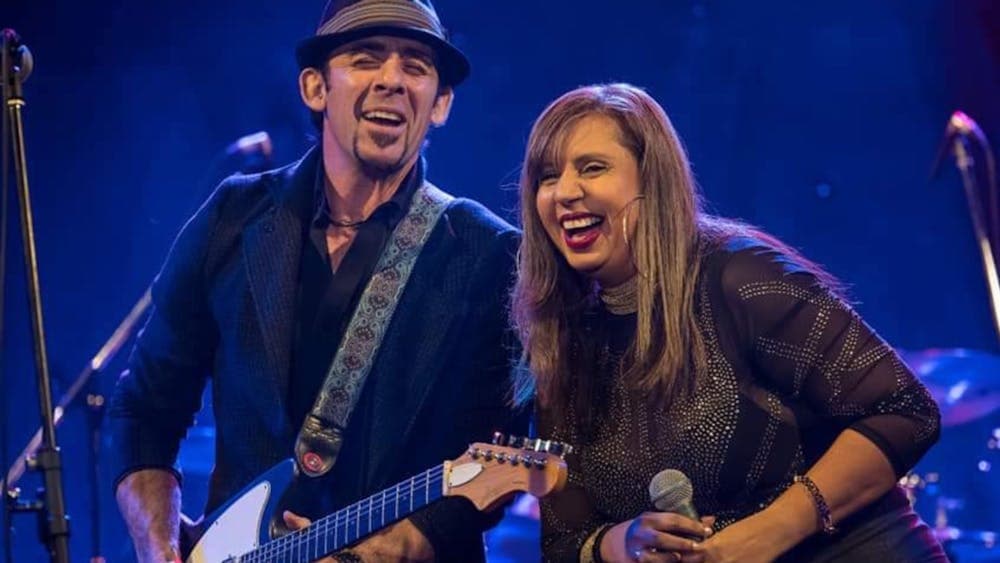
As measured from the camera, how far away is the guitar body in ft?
12.7

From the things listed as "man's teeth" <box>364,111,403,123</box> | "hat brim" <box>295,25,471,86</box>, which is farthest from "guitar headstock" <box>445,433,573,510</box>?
"hat brim" <box>295,25,471,86</box>

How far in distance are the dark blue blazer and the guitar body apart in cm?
12

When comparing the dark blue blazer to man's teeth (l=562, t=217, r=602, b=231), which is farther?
the dark blue blazer

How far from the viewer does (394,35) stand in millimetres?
4242

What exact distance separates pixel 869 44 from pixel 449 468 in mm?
5698

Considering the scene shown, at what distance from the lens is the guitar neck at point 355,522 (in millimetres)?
3557

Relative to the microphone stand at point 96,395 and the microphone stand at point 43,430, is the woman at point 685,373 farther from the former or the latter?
the microphone stand at point 96,395

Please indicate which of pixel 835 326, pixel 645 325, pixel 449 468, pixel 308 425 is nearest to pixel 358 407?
pixel 308 425

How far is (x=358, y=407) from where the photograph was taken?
13.3 ft

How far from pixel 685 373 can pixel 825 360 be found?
0.35 metres

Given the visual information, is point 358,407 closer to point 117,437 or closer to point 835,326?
point 117,437

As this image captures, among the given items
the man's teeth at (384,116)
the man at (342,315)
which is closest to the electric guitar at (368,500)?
the man at (342,315)

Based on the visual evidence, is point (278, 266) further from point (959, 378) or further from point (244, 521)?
point (959, 378)

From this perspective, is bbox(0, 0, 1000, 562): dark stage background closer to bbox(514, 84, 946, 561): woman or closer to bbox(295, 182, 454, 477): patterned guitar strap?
bbox(295, 182, 454, 477): patterned guitar strap
